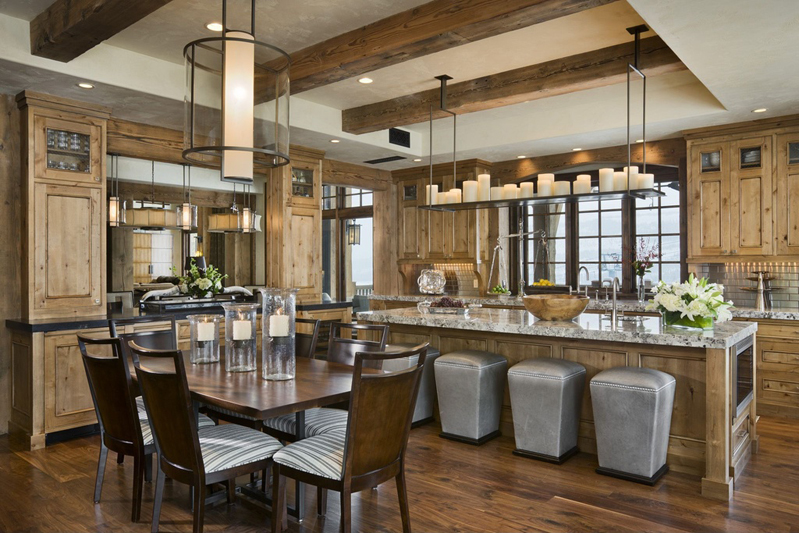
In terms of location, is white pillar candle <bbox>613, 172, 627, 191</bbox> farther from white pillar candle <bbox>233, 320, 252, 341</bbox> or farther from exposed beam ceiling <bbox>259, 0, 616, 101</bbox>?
white pillar candle <bbox>233, 320, 252, 341</bbox>

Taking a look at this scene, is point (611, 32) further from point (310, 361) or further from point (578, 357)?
point (310, 361)

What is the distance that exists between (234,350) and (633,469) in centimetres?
239

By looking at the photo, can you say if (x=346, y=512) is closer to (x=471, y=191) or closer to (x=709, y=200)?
(x=471, y=191)

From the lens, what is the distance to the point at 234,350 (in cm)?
292

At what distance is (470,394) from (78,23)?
3399 millimetres

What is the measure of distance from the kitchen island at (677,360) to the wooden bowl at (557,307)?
0.34 ft

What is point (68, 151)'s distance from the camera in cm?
441

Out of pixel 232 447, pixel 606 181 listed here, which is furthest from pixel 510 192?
pixel 232 447

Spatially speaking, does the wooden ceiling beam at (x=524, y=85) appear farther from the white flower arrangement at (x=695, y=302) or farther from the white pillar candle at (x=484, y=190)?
the white flower arrangement at (x=695, y=302)

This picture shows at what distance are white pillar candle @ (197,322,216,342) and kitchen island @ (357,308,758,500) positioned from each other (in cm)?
166

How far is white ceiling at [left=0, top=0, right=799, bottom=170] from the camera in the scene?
3.28 metres

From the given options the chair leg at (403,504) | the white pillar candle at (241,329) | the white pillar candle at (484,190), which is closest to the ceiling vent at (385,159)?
the white pillar candle at (484,190)

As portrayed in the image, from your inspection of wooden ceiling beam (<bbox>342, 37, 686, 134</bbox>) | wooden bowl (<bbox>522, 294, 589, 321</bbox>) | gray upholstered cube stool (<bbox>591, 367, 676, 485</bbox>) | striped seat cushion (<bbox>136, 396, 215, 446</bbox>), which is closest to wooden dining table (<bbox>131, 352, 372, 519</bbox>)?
striped seat cushion (<bbox>136, 396, 215, 446</bbox>)

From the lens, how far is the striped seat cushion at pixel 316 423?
2.80 meters
